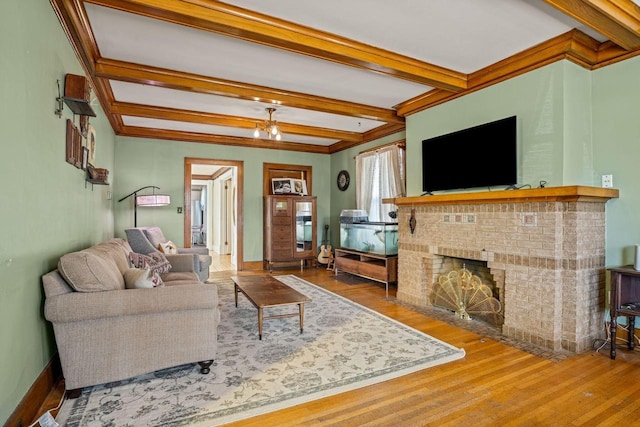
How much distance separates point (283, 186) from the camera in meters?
6.79

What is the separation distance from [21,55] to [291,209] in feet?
16.9

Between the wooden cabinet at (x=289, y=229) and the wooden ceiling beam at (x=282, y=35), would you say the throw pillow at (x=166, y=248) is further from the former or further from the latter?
the wooden ceiling beam at (x=282, y=35)

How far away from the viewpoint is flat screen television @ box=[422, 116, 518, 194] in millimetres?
3301

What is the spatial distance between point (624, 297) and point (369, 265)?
115 inches


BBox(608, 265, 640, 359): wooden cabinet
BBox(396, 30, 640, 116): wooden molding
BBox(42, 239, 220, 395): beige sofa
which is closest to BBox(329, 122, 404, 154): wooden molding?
BBox(396, 30, 640, 116): wooden molding

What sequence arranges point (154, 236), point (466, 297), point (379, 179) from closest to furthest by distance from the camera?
point (466, 297), point (154, 236), point (379, 179)

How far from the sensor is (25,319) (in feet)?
6.07

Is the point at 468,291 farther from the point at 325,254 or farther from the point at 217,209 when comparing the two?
the point at 217,209

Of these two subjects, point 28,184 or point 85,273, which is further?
point 85,273

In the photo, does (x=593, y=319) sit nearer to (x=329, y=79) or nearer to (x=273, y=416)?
(x=273, y=416)

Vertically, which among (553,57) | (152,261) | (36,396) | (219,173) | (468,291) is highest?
(553,57)

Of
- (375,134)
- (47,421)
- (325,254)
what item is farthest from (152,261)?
(375,134)

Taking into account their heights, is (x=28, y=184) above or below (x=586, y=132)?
below

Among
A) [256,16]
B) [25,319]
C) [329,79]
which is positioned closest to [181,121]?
[329,79]
